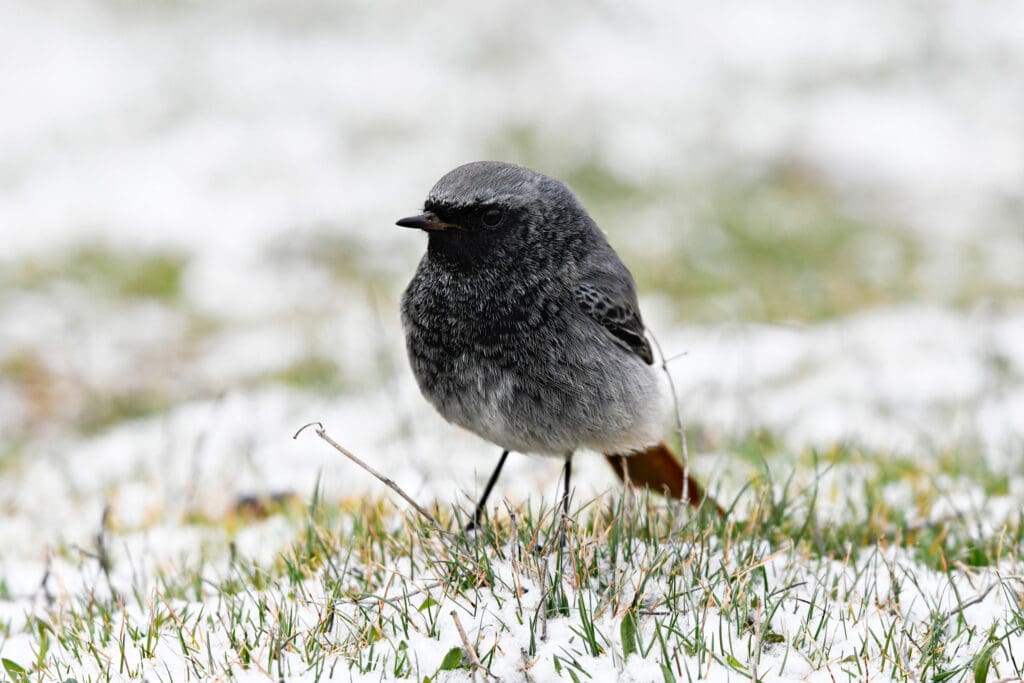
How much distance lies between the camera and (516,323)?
4.08 m

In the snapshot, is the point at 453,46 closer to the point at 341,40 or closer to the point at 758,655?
the point at 341,40

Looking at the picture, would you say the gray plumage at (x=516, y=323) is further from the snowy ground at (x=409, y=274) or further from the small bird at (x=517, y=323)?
the snowy ground at (x=409, y=274)

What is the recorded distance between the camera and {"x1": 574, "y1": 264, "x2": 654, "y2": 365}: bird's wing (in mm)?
4219

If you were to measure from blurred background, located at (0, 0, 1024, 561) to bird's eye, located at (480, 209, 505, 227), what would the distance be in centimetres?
112

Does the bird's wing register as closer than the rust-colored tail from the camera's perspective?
Yes

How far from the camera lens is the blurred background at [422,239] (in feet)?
22.1

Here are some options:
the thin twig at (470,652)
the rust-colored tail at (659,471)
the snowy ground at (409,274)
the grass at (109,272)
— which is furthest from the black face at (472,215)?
the grass at (109,272)

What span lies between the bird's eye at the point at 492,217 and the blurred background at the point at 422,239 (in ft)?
3.66

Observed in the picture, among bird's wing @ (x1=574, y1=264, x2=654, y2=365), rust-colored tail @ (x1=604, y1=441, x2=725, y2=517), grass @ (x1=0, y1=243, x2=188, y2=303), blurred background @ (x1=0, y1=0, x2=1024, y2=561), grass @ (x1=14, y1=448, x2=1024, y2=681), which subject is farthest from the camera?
grass @ (x1=0, y1=243, x2=188, y2=303)

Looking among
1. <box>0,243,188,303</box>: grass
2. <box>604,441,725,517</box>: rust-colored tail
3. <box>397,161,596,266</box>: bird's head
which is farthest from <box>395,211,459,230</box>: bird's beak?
<box>0,243,188,303</box>: grass

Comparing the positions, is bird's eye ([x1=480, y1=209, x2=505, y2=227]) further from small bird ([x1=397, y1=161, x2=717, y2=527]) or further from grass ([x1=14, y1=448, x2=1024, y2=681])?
grass ([x1=14, y1=448, x2=1024, y2=681])

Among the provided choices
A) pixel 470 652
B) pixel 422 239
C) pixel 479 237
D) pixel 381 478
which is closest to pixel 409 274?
pixel 422 239

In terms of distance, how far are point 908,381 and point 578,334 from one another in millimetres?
5255

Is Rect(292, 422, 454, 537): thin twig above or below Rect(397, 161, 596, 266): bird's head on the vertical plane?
below
